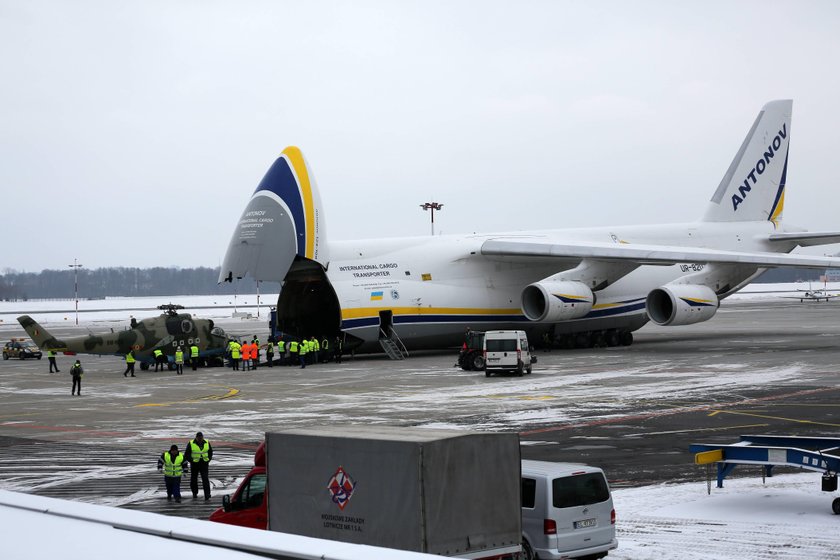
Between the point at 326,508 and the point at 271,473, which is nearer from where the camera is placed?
the point at 326,508

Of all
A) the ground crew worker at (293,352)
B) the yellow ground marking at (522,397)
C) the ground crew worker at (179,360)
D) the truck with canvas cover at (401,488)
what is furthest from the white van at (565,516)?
the ground crew worker at (293,352)

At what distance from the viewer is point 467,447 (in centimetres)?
1063

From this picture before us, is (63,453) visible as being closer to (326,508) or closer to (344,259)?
(326,508)

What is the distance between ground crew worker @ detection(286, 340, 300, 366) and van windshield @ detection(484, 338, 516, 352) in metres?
10.1

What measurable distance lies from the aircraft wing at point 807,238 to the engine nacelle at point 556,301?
38.9 ft

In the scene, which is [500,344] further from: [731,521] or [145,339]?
[731,521]

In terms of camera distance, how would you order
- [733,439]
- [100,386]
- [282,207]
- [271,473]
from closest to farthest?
[271,473] < [733,439] < [100,386] < [282,207]

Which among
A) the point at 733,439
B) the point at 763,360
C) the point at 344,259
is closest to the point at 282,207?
the point at 344,259

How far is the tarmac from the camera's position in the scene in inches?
731

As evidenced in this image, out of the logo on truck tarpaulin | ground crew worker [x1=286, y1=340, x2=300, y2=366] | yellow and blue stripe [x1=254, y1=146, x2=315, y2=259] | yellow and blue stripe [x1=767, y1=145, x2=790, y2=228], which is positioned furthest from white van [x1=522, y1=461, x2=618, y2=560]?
yellow and blue stripe [x1=767, y1=145, x2=790, y2=228]

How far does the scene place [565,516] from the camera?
12.3 meters

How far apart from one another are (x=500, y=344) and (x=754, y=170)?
899 inches

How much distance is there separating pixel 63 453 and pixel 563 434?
32.8 ft

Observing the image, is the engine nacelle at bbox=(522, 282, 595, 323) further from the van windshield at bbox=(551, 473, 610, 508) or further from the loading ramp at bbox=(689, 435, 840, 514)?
the van windshield at bbox=(551, 473, 610, 508)
